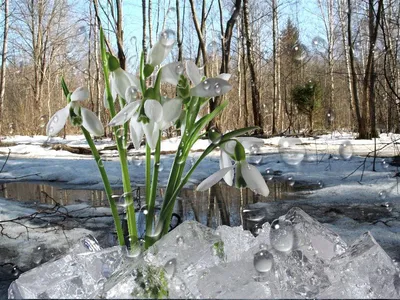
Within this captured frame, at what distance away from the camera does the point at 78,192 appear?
311 centimetres

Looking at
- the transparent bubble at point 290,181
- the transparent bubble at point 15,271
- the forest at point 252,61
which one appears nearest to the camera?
the transparent bubble at point 15,271

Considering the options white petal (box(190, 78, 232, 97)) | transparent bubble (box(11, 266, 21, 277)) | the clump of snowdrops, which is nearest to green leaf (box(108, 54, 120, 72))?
the clump of snowdrops

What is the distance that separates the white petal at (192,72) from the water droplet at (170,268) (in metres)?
0.26

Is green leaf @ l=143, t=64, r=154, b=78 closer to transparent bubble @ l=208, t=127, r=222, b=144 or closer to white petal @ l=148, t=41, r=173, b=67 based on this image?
A: white petal @ l=148, t=41, r=173, b=67

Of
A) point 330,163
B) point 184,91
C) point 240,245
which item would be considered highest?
point 184,91

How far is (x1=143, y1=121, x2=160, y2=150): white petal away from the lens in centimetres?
50

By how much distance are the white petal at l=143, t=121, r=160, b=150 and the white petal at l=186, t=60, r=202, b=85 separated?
89 mm

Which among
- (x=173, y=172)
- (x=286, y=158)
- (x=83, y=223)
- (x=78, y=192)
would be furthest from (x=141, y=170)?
(x=173, y=172)

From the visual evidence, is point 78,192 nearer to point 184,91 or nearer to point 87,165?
point 87,165

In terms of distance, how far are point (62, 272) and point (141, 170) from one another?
3914 millimetres

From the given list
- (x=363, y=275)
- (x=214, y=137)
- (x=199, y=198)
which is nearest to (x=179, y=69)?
(x=214, y=137)

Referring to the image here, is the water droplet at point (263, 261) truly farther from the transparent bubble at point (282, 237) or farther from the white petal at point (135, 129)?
the white petal at point (135, 129)

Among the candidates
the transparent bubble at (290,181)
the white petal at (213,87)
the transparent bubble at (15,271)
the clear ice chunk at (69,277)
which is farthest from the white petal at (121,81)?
the transparent bubble at (290,181)

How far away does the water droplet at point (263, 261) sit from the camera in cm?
40
